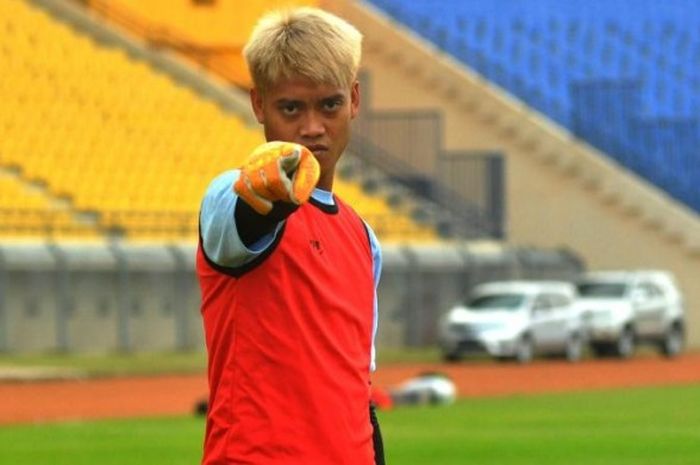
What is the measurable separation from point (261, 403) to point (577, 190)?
44859 mm

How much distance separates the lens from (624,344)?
142ft

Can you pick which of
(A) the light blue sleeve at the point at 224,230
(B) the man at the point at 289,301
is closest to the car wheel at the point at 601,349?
(B) the man at the point at 289,301

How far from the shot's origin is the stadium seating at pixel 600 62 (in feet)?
165

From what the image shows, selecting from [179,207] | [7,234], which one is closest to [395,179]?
[179,207]

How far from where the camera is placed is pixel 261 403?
470 cm

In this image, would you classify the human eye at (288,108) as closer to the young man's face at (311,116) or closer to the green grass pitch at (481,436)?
the young man's face at (311,116)

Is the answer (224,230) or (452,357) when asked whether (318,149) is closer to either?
(224,230)

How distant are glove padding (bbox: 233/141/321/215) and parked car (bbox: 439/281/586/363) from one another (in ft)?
115

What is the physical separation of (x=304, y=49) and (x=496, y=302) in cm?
3634

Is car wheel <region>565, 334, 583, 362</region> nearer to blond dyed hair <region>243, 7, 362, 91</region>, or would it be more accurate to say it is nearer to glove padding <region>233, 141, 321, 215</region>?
blond dyed hair <region>243, 7, 362, 91</region>

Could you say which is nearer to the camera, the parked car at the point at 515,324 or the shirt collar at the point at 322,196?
the shirt collar at the point at 322,196

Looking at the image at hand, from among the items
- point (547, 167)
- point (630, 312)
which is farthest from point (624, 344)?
point (547, 167)

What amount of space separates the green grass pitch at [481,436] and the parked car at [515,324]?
38.8 ft

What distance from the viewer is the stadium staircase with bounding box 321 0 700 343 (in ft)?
159
